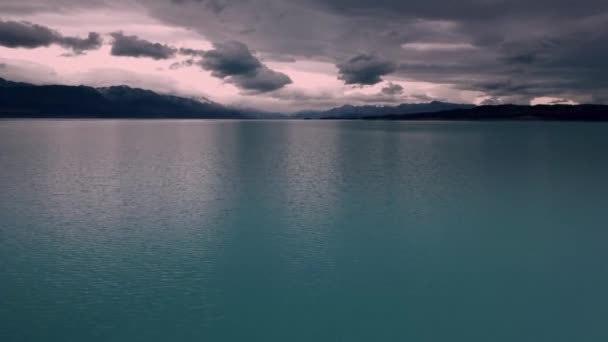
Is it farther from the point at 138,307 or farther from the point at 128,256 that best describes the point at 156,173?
the point at 138,307

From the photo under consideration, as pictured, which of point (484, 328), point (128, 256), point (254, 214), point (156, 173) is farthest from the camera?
point (156, 173)

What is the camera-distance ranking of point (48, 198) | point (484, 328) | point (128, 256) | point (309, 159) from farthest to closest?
1. point (309, 159)
2. point (48, 198)
3. point (128, 256)
4. point (484, 328)

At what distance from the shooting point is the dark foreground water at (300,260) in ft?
62.1

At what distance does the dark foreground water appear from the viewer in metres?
18.9

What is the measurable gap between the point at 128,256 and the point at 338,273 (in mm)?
11953

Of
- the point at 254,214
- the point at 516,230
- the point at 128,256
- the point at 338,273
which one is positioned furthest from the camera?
the point at 254,214

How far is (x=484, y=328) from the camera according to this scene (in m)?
18.9

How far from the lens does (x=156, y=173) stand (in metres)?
57.8

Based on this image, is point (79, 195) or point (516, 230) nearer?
point (516, 230)

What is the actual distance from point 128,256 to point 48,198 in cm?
1978

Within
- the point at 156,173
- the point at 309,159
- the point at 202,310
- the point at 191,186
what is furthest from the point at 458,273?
the point at 309,159

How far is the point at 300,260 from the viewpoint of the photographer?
26.5 m

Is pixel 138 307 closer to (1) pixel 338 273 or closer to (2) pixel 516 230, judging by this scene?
(1) pixel 338 273

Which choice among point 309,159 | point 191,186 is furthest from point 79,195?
point 309,159
